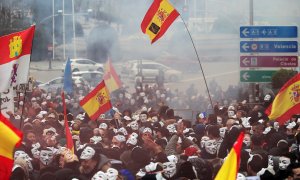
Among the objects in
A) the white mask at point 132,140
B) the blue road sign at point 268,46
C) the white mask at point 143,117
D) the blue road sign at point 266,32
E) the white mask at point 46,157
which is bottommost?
the white mask at point 143,117

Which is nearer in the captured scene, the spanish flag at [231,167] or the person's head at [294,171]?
the spanish flag at [231,167]

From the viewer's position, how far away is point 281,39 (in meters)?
25.6

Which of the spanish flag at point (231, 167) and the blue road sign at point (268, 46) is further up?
the blue road sign at point (268, 46)

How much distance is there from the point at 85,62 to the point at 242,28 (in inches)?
626

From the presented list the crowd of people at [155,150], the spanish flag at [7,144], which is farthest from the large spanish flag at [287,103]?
the spanish flag at [7,144]

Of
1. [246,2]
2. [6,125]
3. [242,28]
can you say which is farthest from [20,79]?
[246,2]

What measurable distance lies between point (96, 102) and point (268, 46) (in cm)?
778

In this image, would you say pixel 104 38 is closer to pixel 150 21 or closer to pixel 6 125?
pixel 150 21

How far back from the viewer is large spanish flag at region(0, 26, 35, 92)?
594 inches

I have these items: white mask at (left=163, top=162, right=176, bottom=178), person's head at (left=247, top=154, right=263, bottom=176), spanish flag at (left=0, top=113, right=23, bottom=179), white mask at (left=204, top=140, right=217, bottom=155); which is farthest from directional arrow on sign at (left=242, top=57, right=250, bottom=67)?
spanish flag at (left=0, top=113, right=23, bottom=179)

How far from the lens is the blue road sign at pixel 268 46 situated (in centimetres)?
2472

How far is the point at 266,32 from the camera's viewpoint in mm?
24625

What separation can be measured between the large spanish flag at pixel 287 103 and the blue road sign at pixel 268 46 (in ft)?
27.2

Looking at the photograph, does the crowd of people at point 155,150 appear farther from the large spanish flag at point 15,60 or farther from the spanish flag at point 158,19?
Answer: the spanish flag at point 158,19
